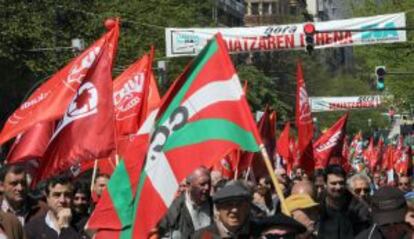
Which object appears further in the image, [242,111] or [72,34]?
[72,34]

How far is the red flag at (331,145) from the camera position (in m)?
16.2

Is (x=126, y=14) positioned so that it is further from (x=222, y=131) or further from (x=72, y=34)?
(x=222, y=131)

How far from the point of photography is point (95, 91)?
32.9 feet

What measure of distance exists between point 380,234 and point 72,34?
36.6 m

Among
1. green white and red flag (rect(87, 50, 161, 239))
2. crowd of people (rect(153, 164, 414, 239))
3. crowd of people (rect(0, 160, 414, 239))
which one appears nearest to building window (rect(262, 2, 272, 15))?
crowd of people (rect(153, 164, 414, 239))

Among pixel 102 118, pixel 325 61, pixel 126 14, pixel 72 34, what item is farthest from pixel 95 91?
pixel 325 61

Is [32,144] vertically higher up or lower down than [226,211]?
lower down

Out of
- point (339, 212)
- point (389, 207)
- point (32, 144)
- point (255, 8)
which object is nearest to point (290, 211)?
point (339, 212)

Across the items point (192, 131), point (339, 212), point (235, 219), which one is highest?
point (192, 131)

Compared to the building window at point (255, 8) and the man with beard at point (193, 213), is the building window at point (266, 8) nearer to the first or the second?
the building window at point (255, 8)

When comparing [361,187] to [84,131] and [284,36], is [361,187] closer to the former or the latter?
[84,131]

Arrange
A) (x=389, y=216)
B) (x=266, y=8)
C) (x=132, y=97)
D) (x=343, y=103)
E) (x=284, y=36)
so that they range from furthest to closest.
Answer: (x=266, y=8) → (x=343, y=103) → (x=284, y=36) → (x=132, y=97) → (x=389, y=216)

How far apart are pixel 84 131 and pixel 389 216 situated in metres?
3.43

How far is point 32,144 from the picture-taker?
11359 millimetres
